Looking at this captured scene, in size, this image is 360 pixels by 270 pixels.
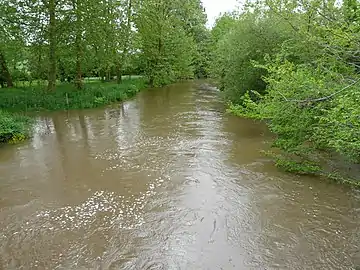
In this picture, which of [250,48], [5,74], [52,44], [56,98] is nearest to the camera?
[250,48]

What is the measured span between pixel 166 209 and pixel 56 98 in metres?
13.4

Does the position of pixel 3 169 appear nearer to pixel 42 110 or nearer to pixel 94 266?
pixel 94 266

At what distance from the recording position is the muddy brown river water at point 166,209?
192 inches

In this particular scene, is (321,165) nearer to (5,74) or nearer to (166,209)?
(166,209)

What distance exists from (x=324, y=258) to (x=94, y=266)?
317cm

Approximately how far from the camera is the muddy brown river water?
16.0 feet

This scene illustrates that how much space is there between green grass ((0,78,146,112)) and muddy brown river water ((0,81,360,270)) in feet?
20.2

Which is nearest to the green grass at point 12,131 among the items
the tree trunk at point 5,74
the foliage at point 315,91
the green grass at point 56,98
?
the green grass at point 56,98

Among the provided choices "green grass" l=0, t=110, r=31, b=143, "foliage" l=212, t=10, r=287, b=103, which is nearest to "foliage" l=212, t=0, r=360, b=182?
"foliage" l=212, t=10, r=287, b=103

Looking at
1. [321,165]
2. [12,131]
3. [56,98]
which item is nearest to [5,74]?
[56,98]

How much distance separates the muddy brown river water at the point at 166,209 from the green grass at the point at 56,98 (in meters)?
6.17

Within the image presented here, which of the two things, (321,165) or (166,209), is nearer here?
(166,209)

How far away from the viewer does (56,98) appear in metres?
17.7

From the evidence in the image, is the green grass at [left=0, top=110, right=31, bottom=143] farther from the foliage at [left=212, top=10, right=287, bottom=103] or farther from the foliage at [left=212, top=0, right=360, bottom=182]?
the foliage at [left=212, top=10, right=287, bottom=103]
